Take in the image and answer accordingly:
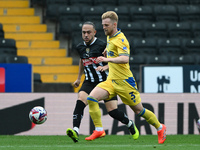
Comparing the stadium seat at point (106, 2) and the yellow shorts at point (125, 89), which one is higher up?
the stadium seat at point (106, 2)

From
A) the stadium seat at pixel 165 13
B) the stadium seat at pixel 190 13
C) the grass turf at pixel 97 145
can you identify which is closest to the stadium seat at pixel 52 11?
the stadium seat at pixel 165 13

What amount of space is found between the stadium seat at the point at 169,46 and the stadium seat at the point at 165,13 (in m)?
1.31

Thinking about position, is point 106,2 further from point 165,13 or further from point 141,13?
point 165,13

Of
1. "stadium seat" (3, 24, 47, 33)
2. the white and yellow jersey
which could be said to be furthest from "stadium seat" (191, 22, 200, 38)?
the white and yellow jersey

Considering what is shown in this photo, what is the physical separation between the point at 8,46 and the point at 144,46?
3.76 meters

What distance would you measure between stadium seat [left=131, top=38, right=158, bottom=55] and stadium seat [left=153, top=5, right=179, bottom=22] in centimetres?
145

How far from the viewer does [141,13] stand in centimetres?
1462

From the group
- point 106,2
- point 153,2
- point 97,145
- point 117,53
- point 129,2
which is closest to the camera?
point 97,145

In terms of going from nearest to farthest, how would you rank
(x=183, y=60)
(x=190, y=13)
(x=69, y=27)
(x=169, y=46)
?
(x=183, y=60) → (x=169, y=46) → (x=69, y=27) → (x=190, y=13)

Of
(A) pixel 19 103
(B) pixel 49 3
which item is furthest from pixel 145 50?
(A) pixel 19 103

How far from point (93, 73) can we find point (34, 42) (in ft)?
24.8

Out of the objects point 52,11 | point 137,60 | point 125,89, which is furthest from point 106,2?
point 125,89

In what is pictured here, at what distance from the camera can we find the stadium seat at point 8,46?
523 inches

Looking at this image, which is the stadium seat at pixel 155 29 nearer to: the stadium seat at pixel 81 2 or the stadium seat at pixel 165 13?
the stadium seat at pixel 165 13
